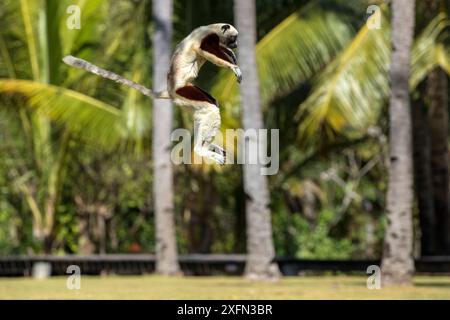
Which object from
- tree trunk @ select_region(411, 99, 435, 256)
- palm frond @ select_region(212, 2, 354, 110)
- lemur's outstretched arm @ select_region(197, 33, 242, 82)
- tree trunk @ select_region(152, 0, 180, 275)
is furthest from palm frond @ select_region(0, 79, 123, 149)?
lemur's outstretched arm @ select_region(197, 33, 242, 82)

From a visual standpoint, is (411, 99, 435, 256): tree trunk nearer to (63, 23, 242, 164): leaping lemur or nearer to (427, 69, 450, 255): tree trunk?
(427, 69, 450, 255): tree trunk

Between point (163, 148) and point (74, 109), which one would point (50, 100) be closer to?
point (74, 109)

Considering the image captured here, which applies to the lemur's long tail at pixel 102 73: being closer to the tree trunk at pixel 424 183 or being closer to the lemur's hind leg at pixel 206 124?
the lemur's hind leg at pixel 206 124

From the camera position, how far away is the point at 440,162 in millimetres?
33844

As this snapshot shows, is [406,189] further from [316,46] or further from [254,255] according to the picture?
A: [316,46]

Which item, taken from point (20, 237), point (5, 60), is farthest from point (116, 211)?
point (5, 60)

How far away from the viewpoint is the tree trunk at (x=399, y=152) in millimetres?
26031

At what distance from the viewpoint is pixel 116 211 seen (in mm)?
42969

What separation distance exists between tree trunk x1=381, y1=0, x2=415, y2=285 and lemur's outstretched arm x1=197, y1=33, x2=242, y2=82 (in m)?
14.4

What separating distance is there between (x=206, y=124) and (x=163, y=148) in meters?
19.3

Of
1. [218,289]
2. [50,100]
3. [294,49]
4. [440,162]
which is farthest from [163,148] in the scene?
[440,162]

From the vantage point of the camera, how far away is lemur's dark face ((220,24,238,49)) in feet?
39.1

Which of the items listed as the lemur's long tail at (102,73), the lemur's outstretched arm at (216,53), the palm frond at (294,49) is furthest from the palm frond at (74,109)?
the lemur's outstretched arm at (216,53)
